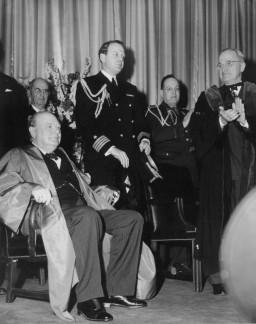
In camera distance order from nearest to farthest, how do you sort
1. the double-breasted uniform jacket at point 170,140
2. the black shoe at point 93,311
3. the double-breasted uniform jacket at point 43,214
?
the black shoe at point 93,311
the double-breasted uniform jacket at point 43,214
the double-breasted uniform jacket at point 170,140

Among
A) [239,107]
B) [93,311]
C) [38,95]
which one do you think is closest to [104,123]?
[38,95]

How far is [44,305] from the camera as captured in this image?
135 inches

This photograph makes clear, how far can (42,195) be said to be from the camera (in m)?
3.16

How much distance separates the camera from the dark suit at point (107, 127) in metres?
4.08

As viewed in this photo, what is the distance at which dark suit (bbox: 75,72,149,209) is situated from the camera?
408cm

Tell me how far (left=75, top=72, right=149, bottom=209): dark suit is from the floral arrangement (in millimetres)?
658

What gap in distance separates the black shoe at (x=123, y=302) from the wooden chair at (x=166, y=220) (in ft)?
2.97

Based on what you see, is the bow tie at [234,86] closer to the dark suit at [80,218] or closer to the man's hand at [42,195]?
the dark suit at [80,218]

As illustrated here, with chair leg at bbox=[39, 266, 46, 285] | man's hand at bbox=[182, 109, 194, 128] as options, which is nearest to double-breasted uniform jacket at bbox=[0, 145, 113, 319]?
chair leg at bbox=[39, 266, 46, 285]

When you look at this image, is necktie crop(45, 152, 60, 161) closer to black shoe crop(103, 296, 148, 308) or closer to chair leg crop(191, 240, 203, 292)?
black shoe crop(103, 296, 148, 308)

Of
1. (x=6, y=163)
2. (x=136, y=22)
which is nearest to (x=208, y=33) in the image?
(x=136, y=22)

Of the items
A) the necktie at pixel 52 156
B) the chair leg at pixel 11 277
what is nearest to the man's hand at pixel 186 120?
the necktie at pixel 52 156

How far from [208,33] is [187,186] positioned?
7.89 ft

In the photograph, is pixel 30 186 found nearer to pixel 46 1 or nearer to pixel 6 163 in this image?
pixel 6 163
